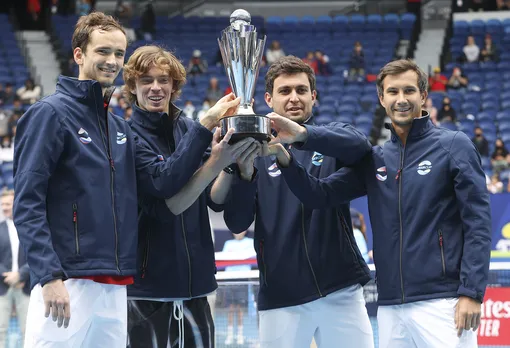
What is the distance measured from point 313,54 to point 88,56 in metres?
14.6

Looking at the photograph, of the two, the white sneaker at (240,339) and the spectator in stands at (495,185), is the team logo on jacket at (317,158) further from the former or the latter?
the spectator in stands at (495,185)

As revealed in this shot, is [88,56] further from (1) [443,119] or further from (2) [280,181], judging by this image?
(1) [443,119]

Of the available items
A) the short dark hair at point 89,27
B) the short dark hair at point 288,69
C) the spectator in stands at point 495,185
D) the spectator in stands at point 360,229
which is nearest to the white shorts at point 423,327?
the short dark hair at point 288,69

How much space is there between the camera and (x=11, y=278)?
6582mm

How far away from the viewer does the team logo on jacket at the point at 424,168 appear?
156 inches

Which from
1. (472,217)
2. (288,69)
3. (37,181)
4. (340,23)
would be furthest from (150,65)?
(340,23)

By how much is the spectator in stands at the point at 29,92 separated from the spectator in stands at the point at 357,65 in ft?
22.3

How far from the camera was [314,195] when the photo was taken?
4172 mm

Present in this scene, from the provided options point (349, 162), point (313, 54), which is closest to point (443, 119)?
point (313, 54)

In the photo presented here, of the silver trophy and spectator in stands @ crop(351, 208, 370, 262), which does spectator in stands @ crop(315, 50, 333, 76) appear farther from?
the silver trophy

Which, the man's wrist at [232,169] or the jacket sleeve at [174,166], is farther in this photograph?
the man's wrist at [232,169]

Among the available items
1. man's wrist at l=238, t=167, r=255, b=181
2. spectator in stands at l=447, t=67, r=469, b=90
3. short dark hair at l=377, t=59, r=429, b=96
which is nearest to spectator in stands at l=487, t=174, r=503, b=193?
spectator in stands at l=447, t=67, r=469, b=90

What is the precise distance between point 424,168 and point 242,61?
1067 mm

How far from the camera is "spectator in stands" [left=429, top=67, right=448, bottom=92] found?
16625 millimetres
